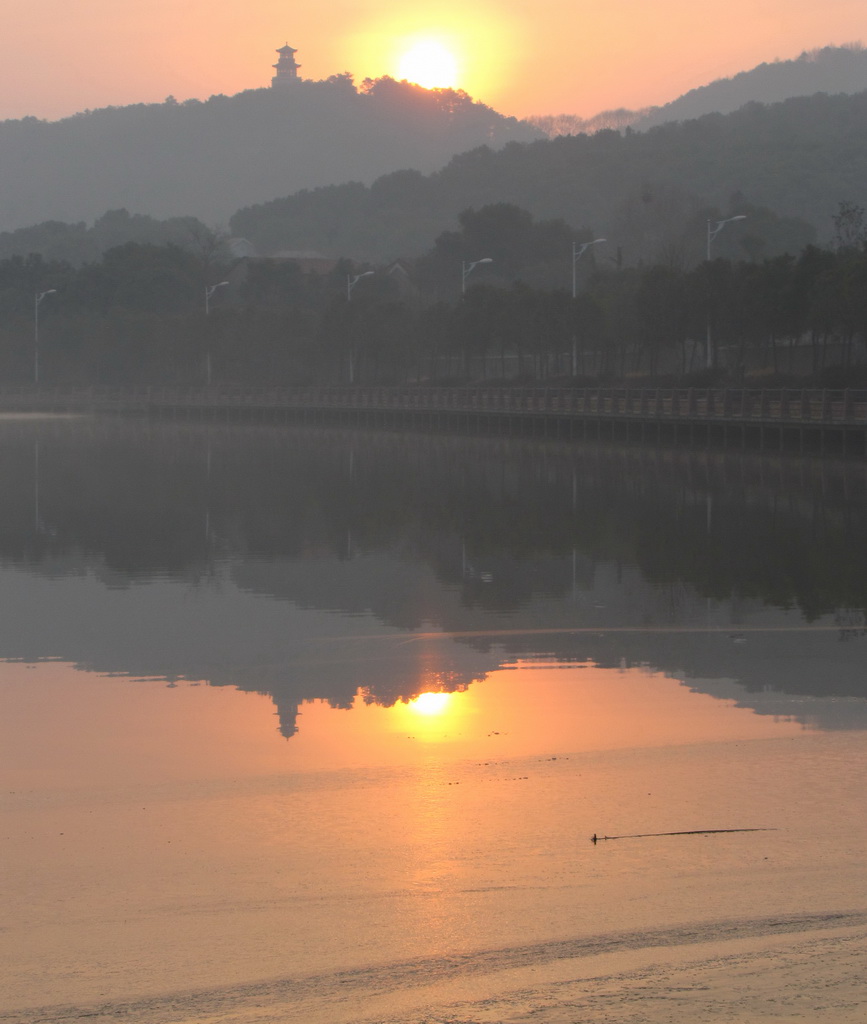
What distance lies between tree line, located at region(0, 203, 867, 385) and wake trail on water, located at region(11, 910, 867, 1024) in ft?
184

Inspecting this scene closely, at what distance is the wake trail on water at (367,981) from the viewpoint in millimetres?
6117

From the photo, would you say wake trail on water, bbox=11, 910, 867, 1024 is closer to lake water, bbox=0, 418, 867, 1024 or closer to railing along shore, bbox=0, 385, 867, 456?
lake water, bbox=0, 418, 867, 1024

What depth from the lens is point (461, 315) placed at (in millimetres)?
98688

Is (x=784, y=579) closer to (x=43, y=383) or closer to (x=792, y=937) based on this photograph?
(x=792, y=937)

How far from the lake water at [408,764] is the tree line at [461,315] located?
43.2 meters

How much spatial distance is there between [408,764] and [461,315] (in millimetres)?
89174

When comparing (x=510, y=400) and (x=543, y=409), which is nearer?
(x=543, y=409)

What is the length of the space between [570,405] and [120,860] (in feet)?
218

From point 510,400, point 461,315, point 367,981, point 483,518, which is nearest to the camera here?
point 367,981

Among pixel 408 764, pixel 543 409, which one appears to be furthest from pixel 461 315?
pixel 408 764

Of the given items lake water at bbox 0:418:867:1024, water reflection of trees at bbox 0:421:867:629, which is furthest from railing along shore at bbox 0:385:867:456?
lake water at bbox 0:418:867:1024

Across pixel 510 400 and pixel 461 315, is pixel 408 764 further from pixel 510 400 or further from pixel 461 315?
pixel 461 315

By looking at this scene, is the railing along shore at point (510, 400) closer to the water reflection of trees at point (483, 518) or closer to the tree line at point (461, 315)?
the water reflection of trees at point (483, 518)

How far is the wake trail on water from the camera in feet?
20.1
